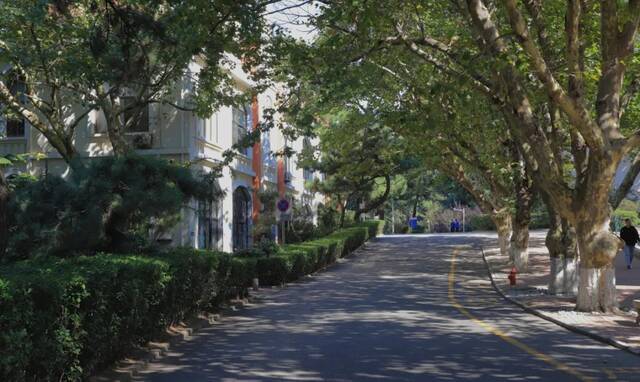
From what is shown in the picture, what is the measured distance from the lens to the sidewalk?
11680 mm

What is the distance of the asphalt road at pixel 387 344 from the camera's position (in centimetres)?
860

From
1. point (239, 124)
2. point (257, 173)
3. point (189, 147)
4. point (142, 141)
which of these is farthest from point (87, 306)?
point (257, 173)

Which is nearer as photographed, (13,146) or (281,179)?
(13,146)

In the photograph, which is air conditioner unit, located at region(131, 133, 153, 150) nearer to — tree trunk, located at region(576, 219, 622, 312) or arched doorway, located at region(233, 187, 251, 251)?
arched doorway, located at region(233, 187, 251, 251)

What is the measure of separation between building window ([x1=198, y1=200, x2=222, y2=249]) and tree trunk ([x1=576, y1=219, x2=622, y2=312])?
1440cm

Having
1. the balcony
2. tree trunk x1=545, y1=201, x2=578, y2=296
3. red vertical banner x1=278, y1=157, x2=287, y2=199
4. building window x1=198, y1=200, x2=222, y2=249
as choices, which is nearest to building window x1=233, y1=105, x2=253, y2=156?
building window x1=198, y1=200, x2=222, y2=249

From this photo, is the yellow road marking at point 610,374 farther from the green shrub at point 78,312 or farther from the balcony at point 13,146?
the balcony at point 13,146

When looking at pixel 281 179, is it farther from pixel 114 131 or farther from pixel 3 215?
pixel 3 215

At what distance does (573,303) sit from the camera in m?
16.1

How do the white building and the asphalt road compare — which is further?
the white building

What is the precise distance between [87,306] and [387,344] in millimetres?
4768

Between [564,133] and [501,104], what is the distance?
25.6 feet

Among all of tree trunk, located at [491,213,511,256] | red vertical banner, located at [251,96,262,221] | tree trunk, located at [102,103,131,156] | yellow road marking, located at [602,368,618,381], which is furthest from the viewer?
red vertical banner, located at [251,96,262,221]

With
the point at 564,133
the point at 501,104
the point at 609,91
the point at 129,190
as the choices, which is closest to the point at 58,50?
the point at 129,190
